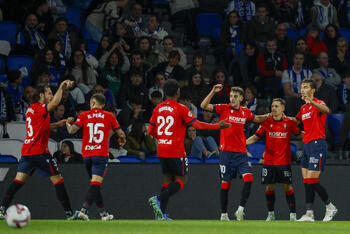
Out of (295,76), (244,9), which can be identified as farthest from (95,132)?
(244,9)

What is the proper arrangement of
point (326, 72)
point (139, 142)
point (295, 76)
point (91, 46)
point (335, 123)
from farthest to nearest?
1. point (91, 46)
2. point (326, 72)
3. point (295, 76)
4. point (335, 123)
5. point (139, 142)

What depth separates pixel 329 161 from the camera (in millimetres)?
15281

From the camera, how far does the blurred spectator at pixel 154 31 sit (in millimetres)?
18047

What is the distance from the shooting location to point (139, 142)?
14711mm

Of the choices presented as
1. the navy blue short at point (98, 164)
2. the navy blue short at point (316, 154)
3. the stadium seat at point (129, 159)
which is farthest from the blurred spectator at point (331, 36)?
the navy blue short at point (98, 164)

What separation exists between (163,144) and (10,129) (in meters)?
4.43

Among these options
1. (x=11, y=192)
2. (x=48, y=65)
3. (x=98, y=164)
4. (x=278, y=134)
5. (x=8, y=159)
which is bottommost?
(x=11, y=192)

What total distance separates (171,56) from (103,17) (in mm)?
2438

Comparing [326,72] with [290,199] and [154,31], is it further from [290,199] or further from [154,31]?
[290,199]

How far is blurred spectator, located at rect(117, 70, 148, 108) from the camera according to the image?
634 inches

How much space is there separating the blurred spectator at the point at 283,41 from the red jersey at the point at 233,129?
19.6 ft

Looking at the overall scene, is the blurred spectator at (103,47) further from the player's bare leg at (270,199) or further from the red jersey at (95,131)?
the player's bare leg at (270,199)

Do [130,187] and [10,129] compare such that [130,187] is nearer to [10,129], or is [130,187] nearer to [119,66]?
[10,129]

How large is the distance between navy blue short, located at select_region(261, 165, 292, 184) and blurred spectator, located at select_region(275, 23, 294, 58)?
5.84m
